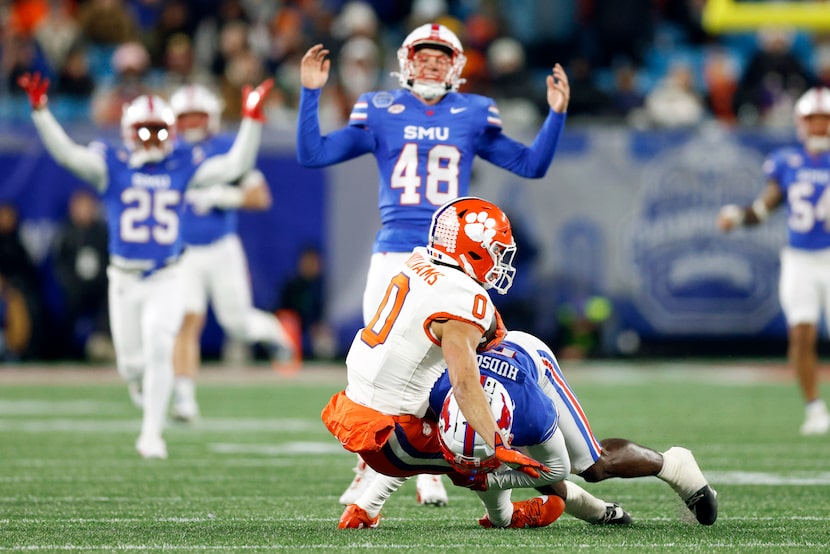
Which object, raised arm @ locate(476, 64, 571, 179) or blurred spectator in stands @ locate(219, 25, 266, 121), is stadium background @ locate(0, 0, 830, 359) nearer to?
blurred spectator in stands @ locate(219, 25, 266, 121)

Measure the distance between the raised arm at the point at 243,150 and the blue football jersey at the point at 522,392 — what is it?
290cm

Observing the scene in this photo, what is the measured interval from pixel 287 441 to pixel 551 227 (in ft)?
20.0

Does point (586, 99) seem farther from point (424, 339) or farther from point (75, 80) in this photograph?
point (424, 339)

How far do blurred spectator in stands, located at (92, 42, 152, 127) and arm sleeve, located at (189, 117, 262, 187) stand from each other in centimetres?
578

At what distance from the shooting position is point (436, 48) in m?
6.27

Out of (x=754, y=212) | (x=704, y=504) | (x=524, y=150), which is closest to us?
(x=704, y=504)

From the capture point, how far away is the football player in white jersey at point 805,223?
9094 millimetres

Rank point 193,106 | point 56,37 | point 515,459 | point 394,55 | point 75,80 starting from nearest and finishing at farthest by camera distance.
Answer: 1. point 515,459
2. point 193,106
3. point 75,80
4. point 56,37
5. point 394,55

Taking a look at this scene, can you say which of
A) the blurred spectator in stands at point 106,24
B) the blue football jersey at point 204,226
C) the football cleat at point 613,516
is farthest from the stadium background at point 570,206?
the football cleat at point 613,516

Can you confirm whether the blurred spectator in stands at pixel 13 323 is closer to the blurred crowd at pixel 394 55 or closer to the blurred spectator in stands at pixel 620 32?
the blurred crowd at pixel 394 55

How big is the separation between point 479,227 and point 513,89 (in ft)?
31.6

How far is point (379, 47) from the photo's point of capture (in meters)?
15.0

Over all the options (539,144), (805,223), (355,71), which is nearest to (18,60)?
(355,71)

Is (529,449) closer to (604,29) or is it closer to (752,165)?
(752,165)
